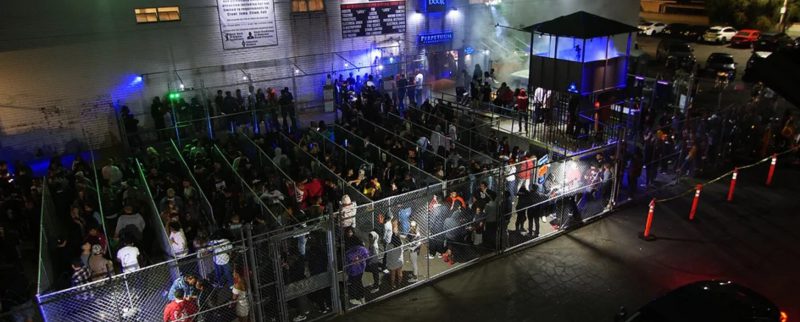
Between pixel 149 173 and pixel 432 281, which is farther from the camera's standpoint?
pixel 149 173

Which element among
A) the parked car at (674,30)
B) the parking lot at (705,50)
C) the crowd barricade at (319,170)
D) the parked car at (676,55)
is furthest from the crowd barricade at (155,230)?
the parked car at (674,30)

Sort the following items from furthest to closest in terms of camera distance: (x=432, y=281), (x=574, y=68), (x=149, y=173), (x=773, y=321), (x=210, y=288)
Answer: (x=574, y=68) → (x=149, y=173) → (x=432, y=281) → (x=210, y=288) → (x=773, y=321)

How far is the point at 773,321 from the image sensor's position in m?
7.78

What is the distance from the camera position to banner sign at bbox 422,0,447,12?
82.2ft

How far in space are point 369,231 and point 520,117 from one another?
9.26 m

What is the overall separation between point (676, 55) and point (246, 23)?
25.4 m

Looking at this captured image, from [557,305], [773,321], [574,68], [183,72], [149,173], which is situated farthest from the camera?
[183,72]

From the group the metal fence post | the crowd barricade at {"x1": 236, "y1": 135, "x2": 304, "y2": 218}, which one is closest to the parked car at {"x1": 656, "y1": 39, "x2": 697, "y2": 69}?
the crowd barricade at {"x1": 236, "y1": 135, "x2": 304, "y2": 218}

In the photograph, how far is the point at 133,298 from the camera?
888 centimetres

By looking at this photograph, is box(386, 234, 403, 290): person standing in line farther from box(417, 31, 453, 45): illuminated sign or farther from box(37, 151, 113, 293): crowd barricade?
box(417, 31, 453, 45): illuminated sign

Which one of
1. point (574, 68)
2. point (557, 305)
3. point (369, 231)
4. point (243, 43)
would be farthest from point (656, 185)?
point (243, 43)

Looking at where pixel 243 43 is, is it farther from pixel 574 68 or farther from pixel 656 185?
pixel 656 185

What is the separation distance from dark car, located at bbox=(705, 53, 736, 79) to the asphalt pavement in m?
17.7

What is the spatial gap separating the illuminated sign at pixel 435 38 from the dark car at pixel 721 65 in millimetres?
15316
